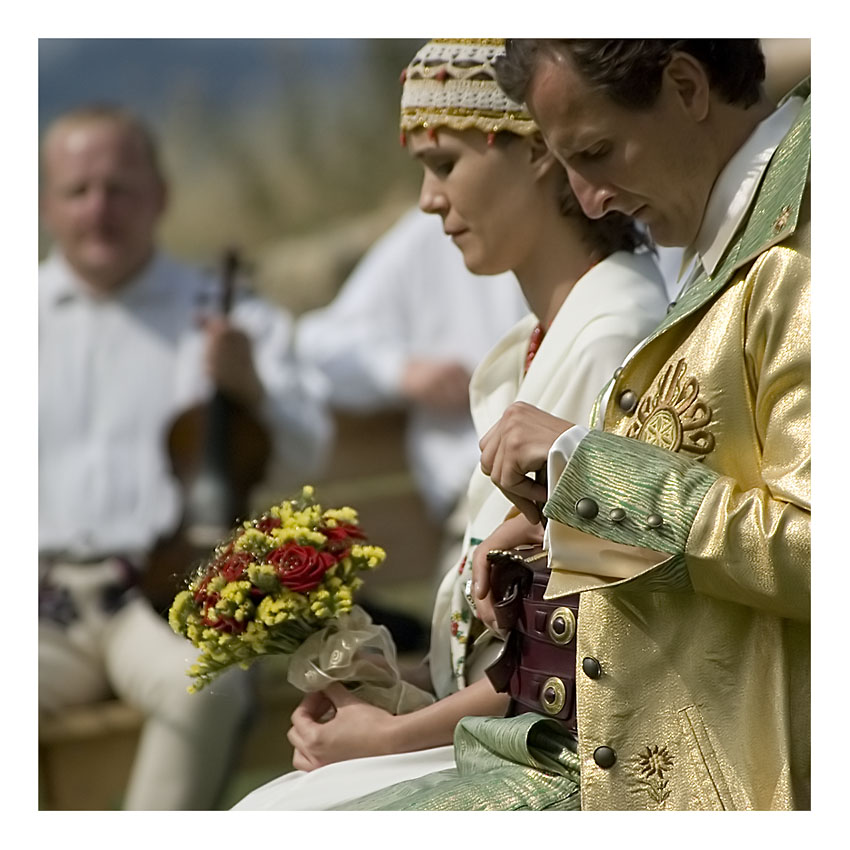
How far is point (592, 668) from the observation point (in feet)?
5.26

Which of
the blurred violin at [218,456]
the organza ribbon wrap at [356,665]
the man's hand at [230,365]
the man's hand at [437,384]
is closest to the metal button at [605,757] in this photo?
the organza ribbon wrap at [356,665]

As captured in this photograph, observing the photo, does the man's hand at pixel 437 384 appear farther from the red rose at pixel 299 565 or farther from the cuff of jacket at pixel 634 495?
the cuff of jacket at pixel 634 495

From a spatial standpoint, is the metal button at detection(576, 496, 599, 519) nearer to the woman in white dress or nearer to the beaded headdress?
the woman in white dress

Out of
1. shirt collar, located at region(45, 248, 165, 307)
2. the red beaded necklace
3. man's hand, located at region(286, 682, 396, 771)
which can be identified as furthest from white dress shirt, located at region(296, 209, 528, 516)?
man's hand, located at region(286, 682, 396, 771)

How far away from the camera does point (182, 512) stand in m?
5.59

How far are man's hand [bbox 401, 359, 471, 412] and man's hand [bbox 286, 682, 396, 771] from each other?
4966 millimetres

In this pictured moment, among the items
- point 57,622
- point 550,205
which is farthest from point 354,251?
point 550,205

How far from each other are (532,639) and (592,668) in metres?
0.13

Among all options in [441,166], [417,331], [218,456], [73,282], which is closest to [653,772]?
[441,166]

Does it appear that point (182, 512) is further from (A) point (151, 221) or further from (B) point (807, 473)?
(B) point (807, 473)

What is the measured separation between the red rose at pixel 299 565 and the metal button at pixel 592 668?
1.19ft

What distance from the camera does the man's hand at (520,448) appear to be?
158 centimetres
